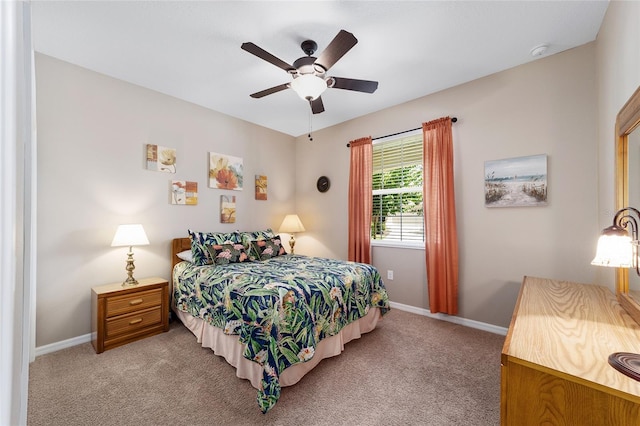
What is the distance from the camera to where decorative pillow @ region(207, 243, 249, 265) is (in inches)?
121

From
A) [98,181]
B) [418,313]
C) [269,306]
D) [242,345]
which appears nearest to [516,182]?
[418,313]

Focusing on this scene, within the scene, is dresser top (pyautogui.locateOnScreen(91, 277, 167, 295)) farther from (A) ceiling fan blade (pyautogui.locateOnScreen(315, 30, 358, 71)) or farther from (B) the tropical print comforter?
(A) ceiling fan blade (pyautogui.locateOnScreen(315, 30, 358, 71))

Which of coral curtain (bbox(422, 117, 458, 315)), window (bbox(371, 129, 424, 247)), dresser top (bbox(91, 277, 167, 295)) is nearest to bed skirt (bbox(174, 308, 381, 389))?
dresser top (bbox(91, 277, 167, 295))

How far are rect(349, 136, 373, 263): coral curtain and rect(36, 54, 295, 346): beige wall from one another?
6.50 feet

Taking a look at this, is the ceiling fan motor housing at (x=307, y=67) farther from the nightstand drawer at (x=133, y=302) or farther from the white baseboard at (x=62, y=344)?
the white baseboard at (x=62, y=344)

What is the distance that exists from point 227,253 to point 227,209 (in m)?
0.94

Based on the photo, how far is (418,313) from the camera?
3.39m

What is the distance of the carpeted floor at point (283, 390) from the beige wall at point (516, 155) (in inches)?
28.6

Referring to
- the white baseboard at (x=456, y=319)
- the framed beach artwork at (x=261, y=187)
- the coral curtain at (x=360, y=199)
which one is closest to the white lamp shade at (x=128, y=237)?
the framed beach artwork at (x=261, y=187)

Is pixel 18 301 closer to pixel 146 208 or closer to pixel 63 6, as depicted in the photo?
pixel 63 6

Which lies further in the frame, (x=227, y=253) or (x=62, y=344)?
(x=227, y=253)

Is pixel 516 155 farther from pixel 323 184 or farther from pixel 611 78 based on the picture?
pixel 323 184

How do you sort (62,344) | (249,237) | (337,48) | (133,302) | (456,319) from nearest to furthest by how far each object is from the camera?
(337,48), (62,344), (133,302), (456,319), (249,237)

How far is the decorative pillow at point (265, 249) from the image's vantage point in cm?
342
